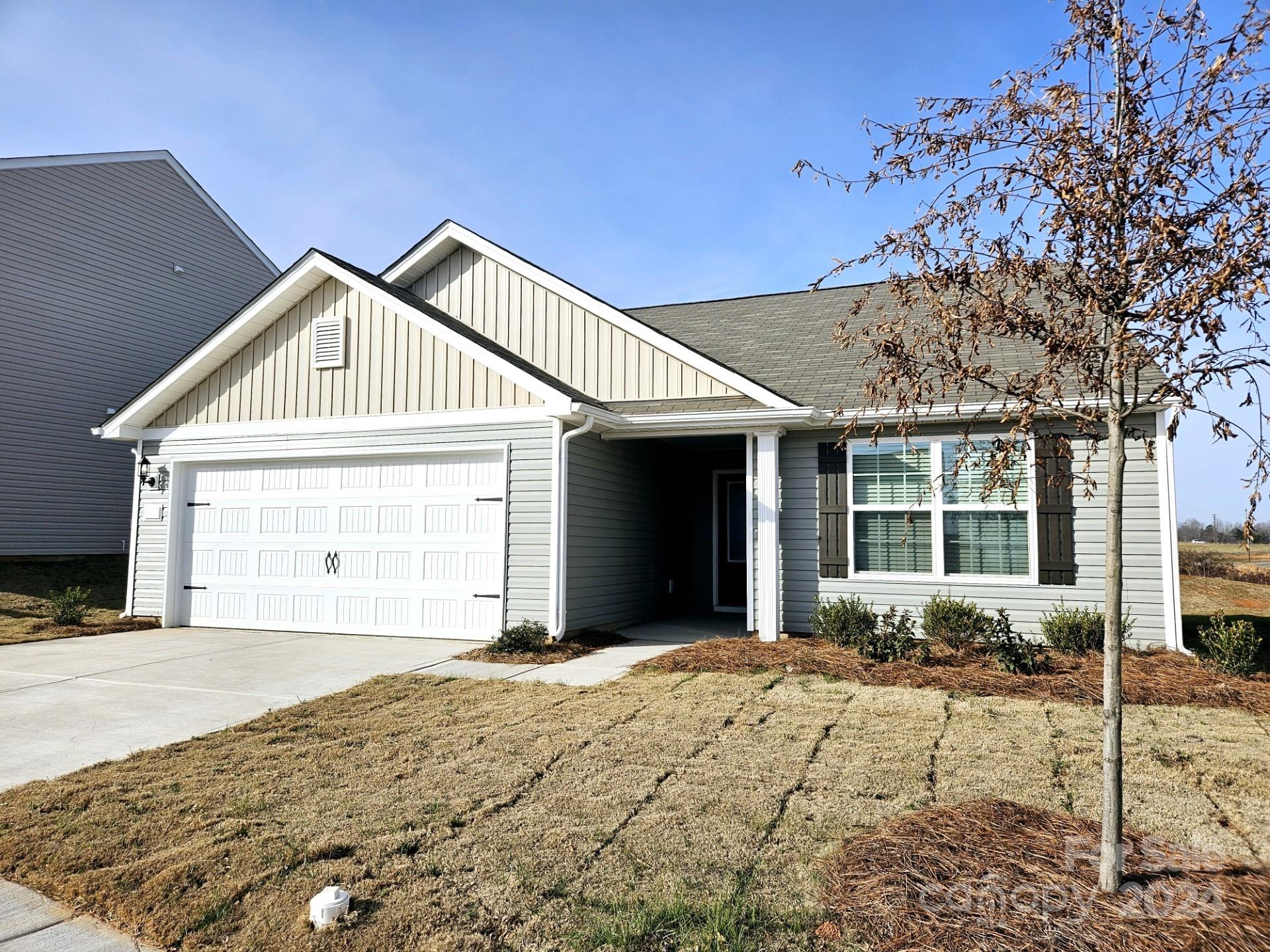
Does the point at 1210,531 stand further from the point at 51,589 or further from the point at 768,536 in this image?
the point at 51,589

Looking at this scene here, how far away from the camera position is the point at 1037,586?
8.91 m

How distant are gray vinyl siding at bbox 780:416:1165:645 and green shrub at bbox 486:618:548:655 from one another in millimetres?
2971

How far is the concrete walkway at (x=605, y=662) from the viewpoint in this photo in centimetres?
759

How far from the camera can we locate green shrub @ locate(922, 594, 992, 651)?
8.36 meters

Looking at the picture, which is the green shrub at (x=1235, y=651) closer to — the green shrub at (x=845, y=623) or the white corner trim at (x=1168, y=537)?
the white corner trim at (x=1168, y=537)

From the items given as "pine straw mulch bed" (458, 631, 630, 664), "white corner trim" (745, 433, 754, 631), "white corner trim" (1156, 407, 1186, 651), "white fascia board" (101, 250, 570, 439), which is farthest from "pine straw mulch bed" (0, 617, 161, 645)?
"white corner trim" (1156, 407, 1186, 651)

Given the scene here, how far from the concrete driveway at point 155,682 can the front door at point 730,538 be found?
16.4 ft

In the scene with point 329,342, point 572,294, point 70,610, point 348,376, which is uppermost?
point 572,294

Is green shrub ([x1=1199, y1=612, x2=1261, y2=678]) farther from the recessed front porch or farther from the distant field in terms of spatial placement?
the distant field

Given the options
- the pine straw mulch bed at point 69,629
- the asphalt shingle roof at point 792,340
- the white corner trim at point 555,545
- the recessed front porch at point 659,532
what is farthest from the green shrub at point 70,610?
the asphalt shingle roof at point 792,340

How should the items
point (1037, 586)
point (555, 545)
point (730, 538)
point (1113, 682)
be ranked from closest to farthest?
point (1113, 682) → point (1037, 586) → point (555, 545) → point (730, 538)

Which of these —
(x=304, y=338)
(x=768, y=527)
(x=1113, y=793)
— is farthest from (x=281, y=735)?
(x=304, y=338)

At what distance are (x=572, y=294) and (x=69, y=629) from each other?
8.09m

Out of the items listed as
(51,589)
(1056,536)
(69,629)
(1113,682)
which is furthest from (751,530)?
(51,589)
